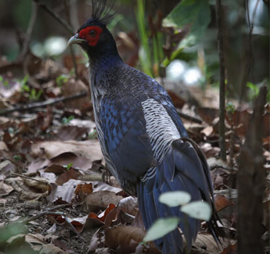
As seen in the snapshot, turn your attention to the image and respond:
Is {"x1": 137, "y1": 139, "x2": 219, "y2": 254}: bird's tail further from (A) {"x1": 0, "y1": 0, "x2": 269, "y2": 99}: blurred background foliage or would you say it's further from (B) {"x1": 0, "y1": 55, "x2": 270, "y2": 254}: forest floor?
(A) {"x1": 0, "y1": 0, "x2": 269, "y2": 99}: blurred background foliage

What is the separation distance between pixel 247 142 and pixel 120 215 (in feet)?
4.81

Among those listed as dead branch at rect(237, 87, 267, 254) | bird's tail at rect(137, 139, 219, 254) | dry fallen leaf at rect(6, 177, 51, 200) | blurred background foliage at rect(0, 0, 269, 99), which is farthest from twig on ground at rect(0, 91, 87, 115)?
dead branch at rect(237, 87, 267, 254)

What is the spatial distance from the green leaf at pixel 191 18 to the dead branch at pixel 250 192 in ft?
9.18

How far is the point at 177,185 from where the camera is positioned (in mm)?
2840

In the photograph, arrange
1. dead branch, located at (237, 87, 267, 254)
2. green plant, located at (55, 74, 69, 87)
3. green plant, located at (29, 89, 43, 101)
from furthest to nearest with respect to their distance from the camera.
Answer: green plant, located at (55, 74, 69, 87) < green plant, located at (29, 89, 43, 101) < dead branch, located at (237, 87, 267, 254)

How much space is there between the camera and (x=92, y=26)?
425 centimetres

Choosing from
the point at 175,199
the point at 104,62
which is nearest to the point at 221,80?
the point at 104,62

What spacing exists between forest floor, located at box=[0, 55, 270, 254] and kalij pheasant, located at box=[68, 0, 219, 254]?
216 mm

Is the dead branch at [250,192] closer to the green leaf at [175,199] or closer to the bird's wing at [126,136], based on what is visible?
the green leaf at [175,199]

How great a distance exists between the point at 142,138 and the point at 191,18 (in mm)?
2126

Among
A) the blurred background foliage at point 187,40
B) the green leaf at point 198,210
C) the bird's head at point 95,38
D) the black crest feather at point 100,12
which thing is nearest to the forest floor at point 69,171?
the green leaf at point 198,210

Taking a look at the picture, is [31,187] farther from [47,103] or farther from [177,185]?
[47,103]

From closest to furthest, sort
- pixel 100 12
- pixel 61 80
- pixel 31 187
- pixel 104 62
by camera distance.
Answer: pixel 31 187
pixel 104 62
pixel 100 12
pixel 61 80

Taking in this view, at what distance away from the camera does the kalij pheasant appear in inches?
109
